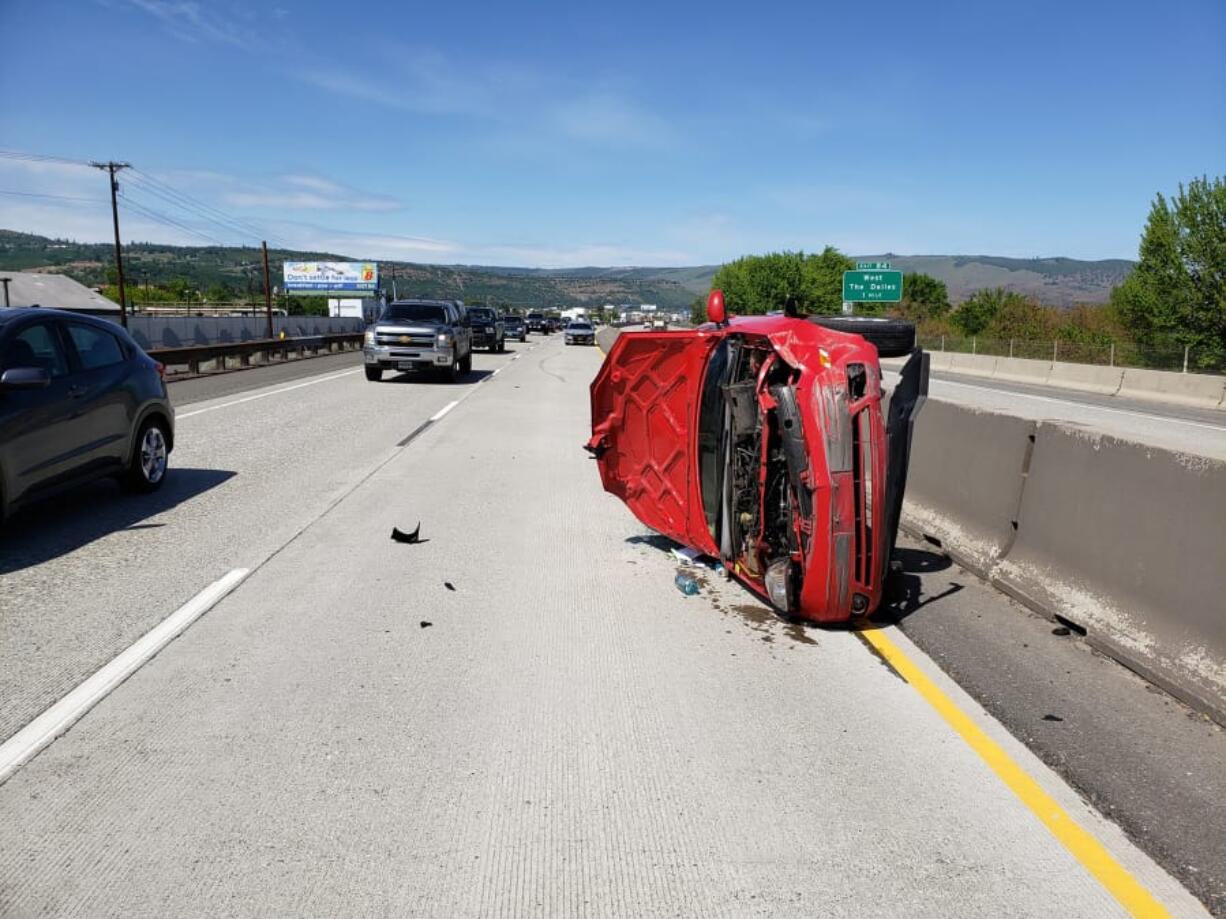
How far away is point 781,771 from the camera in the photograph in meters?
3.83

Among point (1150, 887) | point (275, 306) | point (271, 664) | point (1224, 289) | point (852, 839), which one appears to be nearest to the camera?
point (1150, 887)

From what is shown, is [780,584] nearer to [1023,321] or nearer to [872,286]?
[872,286]

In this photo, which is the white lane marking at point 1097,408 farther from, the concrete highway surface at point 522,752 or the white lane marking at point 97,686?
the white lane marking at point 97,686

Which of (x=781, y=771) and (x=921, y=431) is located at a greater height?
(x=921, y=431)

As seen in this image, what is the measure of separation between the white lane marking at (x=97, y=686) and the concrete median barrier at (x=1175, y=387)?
27.5 m

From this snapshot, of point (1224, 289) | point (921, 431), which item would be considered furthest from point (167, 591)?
point (1224, 289)

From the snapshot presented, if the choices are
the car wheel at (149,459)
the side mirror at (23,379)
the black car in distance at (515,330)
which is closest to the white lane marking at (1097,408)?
the car wheel at (149,459)

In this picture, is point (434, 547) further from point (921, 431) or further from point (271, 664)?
point (921, 431)

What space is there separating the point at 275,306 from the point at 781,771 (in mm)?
169074

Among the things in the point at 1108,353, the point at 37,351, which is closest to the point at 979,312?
the point at 1108,353

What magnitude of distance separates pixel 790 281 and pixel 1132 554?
466ft

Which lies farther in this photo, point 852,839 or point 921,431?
point 921,431

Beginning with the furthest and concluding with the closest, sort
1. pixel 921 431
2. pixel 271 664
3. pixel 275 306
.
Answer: pixel 275 306, pixel 921 431, pixel 271 664

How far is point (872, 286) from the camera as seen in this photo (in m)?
44.7
